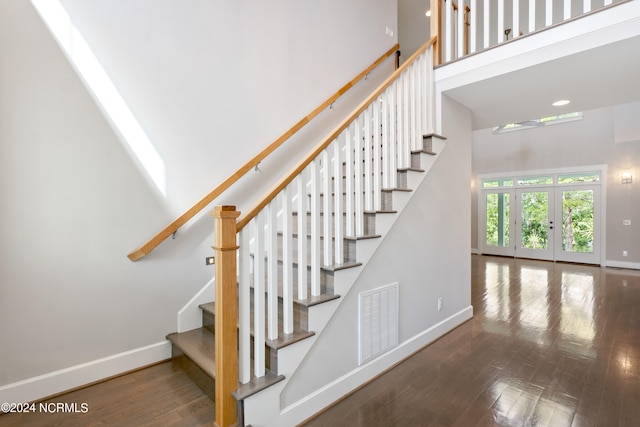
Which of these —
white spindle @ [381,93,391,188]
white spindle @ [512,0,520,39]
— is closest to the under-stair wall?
white spindle @ [381,93,391,188]

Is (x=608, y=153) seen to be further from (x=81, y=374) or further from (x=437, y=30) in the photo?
(x=81, y=374)

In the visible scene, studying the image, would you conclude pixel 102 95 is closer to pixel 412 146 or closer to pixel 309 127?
pixel 309 127

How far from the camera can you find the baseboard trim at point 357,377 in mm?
1889

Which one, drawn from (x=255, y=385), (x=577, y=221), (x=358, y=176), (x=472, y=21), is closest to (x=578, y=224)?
(x=577, y=221)

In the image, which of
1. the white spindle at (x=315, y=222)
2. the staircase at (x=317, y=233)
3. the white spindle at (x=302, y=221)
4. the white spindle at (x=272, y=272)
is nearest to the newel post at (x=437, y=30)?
the staircase at (x=317, y=233)

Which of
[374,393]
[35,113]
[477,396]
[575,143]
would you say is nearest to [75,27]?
[35,113]

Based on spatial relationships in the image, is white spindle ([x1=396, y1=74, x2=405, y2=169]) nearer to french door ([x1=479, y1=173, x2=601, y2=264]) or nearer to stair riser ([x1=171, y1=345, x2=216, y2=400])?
stair riser ([x1=171, y1=345, x2=216, y2=400])

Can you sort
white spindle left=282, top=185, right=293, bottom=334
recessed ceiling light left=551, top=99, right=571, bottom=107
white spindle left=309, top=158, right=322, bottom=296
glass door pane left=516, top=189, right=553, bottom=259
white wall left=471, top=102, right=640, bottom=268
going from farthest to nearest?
glass door pane left=516, top=189, right=553, bottom=259 → white wall left=471, top=102, right=640, bottom=268 → recessed ceiling light left=551, top=99, right=571, bottom=107 → white spindle left=309, top=158, right=322, bottom=296 → white spindle left=282, top=185, right=293, bottom=334

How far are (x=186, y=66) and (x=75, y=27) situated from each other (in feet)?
2.47

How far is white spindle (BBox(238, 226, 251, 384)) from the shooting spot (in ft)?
5.51

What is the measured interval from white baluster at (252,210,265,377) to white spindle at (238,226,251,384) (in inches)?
1.9

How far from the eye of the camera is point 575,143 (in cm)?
721

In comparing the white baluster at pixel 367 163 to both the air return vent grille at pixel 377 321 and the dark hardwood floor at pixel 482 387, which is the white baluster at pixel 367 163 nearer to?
the air return vent grille at pixel 377 321

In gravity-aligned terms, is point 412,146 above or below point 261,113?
below
